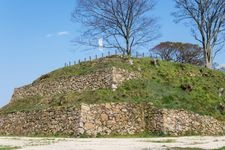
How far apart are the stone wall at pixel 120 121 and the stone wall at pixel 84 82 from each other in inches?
156

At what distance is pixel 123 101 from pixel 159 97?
11.8 ft

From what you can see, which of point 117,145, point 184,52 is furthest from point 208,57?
point 117,145

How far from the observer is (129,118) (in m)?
42.6

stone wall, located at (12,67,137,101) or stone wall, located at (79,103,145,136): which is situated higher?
stone wall, located at (12,67,137,101)

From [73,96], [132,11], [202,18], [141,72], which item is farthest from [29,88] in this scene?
[202,18]

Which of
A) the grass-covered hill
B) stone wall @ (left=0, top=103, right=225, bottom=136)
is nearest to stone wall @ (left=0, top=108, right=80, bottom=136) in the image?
stone wall @ (left=0, top=103, right=225, bottom=136)

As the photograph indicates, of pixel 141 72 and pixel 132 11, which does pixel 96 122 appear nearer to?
pixel 141 72

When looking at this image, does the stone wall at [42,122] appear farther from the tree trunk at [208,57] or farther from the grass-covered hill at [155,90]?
the tree trunk at [208,57]

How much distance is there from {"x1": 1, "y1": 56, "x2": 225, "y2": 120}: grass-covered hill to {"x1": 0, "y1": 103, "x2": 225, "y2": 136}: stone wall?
0.83 metres

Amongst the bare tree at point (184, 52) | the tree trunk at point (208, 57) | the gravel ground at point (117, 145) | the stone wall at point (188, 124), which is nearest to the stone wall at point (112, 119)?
the stone wall at point (188, 124)

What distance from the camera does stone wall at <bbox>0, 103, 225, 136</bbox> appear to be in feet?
135

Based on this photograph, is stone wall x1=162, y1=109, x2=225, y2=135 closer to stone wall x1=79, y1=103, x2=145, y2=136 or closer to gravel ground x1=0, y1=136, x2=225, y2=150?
stone wall x1=79, y1=103, x2=145, y2=136

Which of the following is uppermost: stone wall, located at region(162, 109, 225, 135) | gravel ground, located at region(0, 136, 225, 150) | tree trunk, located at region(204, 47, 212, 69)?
tree trunk, located at region(204, 47, 212, 69)

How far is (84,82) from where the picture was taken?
48.3m
